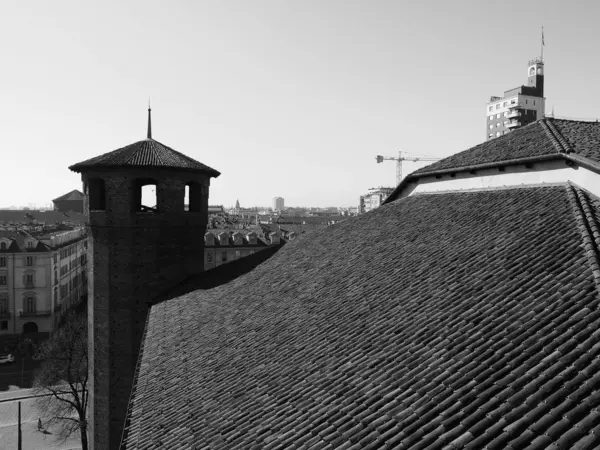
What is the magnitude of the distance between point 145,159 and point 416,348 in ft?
37.7

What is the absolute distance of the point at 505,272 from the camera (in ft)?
18.6

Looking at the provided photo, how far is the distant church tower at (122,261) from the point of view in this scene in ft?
47.4

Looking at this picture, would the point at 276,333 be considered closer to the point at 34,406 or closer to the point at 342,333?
the point at 342,333

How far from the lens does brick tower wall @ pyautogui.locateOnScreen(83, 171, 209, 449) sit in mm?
14477

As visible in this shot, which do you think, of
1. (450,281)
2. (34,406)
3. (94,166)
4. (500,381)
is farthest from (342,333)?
(34,406)

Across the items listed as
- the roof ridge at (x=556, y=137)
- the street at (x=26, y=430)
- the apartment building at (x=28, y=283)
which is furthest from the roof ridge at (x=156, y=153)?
the apartment building at (x=28, y=283)

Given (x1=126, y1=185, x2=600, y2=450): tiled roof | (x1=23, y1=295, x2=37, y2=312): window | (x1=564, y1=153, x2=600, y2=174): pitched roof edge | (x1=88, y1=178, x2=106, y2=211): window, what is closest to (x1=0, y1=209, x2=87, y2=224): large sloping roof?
(x1=23, y1=295, x2=37, y2=312): window

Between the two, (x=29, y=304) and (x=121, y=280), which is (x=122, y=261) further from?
→ (x=29, y=304)

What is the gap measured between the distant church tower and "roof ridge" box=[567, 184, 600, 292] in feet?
35.1

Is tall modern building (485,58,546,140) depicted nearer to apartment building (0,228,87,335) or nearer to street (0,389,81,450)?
apartment building (0,228,87,335)

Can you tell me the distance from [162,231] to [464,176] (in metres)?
8.73

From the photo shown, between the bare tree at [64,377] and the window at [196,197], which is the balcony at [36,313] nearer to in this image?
the bare tree at [64,377]

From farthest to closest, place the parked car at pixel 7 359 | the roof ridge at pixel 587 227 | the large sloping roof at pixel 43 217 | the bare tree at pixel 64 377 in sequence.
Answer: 1. the large sloping roof at pixel 43 217
2. the parked car at pixel 7 359
3. the bare tree at pixel 64 377
4. the roof ridge at pixel 587 227

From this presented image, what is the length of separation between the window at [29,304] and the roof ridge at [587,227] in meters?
41.1
